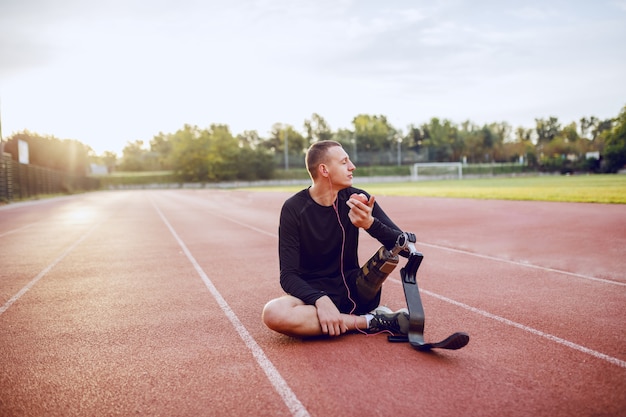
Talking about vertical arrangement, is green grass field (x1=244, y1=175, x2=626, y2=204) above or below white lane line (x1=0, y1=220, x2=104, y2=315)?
above

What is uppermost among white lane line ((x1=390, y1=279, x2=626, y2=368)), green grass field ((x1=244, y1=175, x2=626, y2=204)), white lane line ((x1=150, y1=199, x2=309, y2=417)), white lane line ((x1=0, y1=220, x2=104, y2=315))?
green grass field ((x1=244, y1=175, x2=626, y2=204))

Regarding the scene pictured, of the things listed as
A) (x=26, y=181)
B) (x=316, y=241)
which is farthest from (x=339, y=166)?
(x=26, y=181)

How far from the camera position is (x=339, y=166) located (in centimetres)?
398

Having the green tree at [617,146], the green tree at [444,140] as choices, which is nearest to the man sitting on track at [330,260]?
the green tree at [617,146]

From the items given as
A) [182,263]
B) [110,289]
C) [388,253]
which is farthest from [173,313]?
[182,263]

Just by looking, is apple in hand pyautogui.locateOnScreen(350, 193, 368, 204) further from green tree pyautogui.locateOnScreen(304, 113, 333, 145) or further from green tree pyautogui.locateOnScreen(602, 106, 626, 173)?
green tree pyautogui.locateOnScreen(304, 113, 333, 145)

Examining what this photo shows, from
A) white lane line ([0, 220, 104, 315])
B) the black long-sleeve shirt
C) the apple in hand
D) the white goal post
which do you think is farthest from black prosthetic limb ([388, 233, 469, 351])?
the white goal post

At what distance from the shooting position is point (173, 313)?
5.21 metres

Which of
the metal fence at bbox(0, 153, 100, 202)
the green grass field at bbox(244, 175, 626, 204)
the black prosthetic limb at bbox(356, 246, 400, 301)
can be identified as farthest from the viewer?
the metal fence at bbox(0, 153, 100, 202)

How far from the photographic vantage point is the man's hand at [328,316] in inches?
150

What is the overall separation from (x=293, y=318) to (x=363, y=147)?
334 feet

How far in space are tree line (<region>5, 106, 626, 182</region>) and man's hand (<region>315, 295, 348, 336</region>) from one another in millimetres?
62851

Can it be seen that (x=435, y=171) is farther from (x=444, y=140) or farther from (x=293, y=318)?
(x=293, y=318)

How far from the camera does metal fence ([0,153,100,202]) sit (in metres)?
29.5
